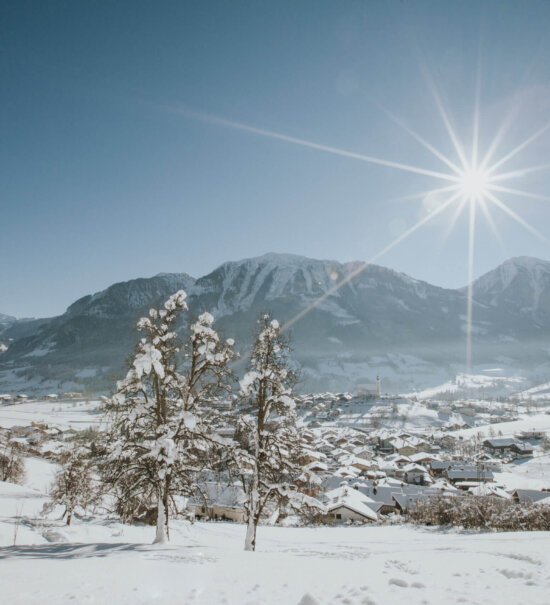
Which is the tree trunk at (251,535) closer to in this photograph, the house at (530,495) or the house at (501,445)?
the house at (530,495)

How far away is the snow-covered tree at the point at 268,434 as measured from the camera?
513 inches

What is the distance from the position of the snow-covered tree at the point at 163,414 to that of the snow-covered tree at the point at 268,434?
3.88 feet

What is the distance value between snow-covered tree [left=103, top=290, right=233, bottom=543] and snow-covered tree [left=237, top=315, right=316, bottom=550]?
1182 mm

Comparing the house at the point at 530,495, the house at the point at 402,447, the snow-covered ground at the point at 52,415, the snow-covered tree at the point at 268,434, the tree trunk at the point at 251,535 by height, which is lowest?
the snow-covered ground at the point at 52,415

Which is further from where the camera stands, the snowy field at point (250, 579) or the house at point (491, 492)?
the house at point (491, 492)

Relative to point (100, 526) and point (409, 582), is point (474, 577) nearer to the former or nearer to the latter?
point (409, 582)

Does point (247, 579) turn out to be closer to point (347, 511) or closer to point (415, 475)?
point (347, 511)

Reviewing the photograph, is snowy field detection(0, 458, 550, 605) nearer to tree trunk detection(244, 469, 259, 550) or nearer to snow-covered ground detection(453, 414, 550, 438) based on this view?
tree trunk detection(244, 469, 259, 550)

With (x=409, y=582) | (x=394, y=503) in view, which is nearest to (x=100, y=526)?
(x=409, y=582)

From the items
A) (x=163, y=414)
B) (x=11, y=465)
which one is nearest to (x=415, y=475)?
(x=11, y=465)

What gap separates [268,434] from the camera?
13.5 metres

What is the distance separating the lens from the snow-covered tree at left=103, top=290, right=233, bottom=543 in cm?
1212

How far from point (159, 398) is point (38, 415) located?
7080 inches

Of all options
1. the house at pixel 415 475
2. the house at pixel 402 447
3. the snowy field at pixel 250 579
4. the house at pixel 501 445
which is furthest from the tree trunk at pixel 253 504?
the house at pixel 501 445
